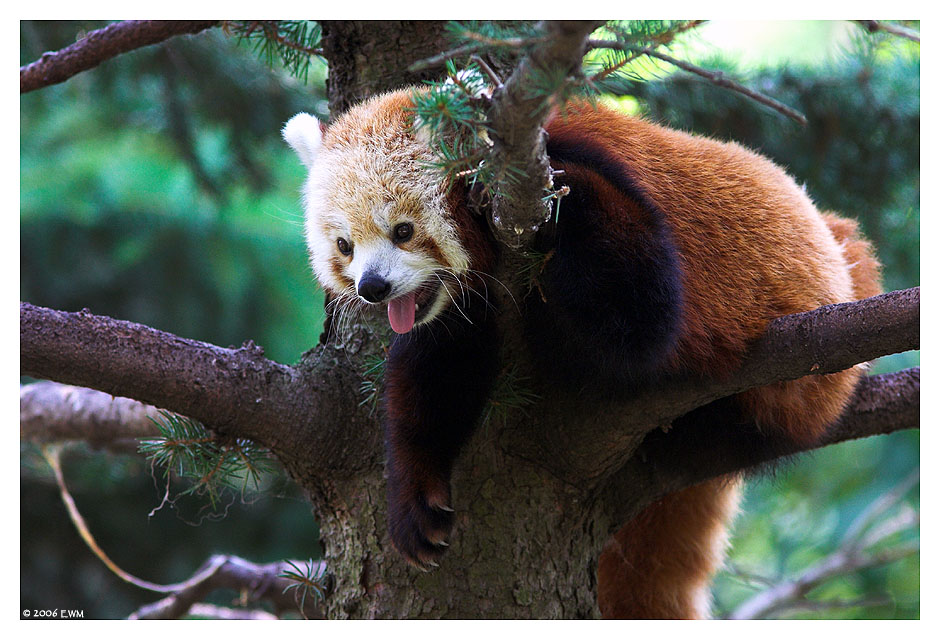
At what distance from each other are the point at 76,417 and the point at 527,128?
221 cm

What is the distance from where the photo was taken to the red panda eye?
156cm

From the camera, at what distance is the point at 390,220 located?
1561 millimetres

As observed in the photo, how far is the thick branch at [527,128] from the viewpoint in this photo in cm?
97

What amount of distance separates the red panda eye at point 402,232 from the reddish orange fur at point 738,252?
1.12 feet

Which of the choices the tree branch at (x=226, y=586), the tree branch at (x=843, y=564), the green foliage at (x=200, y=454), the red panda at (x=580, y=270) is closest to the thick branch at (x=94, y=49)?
the red panda at (x=580, y=270)

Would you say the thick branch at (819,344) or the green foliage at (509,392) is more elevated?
the thick branch at (819,344)

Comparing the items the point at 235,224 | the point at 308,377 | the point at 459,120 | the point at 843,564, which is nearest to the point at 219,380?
the point at 308,377

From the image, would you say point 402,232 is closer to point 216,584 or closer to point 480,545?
point 480,545

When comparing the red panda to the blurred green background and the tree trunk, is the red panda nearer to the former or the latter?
the tree trunk

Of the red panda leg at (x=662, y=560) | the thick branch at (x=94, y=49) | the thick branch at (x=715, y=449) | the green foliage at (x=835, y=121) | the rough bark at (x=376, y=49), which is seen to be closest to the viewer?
the thick branch at (x=715, y=449)

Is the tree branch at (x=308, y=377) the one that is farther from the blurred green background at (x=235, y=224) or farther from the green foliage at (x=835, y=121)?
the green foliage at (x=835, y=121)

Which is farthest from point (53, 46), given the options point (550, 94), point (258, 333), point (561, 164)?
point (550, 94)
